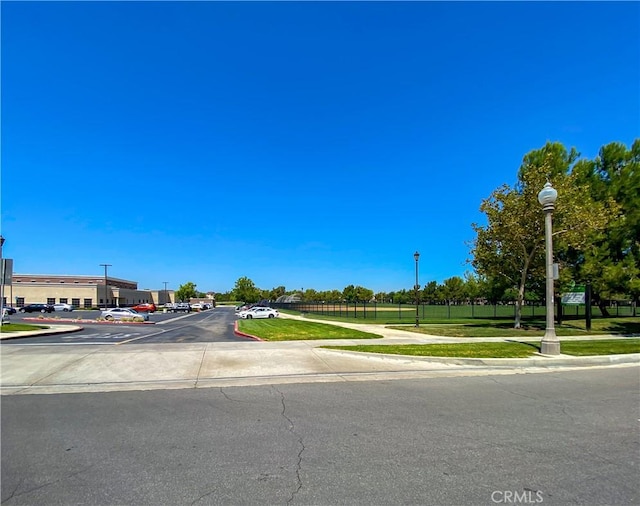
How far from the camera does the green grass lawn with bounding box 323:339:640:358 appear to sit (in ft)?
40.0

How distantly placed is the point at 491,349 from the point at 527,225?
456 inches

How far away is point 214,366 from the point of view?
10641mm

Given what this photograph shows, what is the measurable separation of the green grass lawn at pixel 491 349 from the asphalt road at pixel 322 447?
4151 mm

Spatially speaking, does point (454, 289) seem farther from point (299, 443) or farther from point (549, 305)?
point (299, 443)

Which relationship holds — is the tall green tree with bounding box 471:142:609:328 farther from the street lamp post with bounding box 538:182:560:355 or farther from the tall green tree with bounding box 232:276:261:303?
the tall green tree with bounding box 232:276:261:303

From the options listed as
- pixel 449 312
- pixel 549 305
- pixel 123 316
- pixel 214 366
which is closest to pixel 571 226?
pixel 549 305

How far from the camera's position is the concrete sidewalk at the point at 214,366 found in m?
8.91

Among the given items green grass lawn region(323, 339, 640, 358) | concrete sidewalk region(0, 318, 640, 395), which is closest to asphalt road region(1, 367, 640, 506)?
concrete sidewalk region(0, 318, 640, 395)

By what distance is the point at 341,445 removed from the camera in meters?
5.00

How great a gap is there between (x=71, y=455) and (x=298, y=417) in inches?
116

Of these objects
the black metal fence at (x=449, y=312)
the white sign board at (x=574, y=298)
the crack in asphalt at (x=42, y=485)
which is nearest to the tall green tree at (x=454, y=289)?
the black metal fence at (x=449, y=312)

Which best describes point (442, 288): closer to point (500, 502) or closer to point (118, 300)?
point (118, 300)

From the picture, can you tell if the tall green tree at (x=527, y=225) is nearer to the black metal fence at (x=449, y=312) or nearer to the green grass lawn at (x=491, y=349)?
the black metal fence at (x=449, y=312)

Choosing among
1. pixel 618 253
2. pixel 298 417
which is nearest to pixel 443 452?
pixel 298 417
